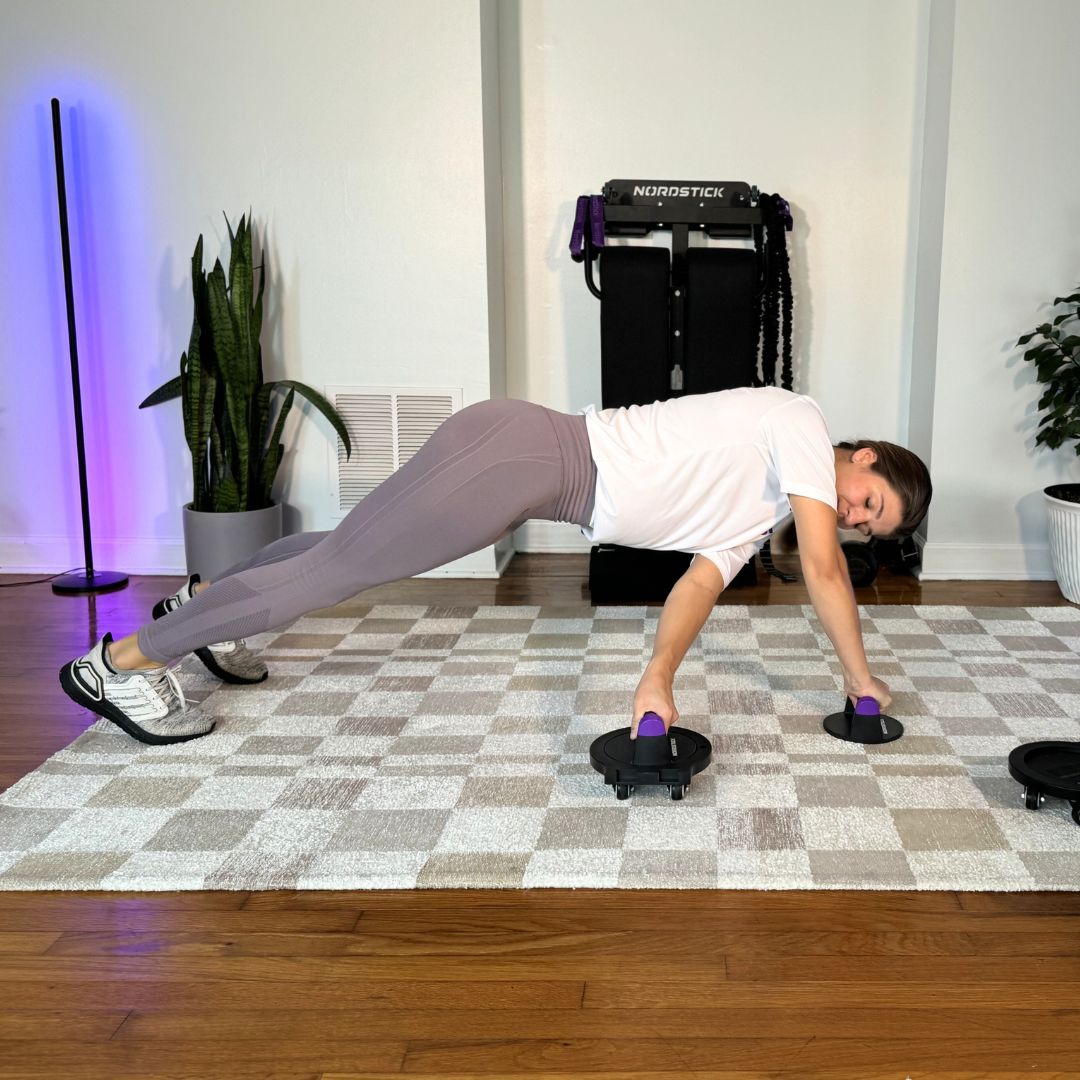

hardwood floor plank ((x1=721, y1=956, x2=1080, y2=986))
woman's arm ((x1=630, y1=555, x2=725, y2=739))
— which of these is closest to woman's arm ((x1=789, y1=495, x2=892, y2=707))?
woman's arm ((x1=630, y1=555, x2=725, y2=739))

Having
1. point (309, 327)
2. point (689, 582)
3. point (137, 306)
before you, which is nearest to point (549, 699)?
point (689, 582)

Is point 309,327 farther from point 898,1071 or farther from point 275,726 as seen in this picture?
point 898,1071

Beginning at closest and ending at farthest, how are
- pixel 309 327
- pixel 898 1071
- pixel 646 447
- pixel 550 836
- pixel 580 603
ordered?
1. pixel 898 1071
2. pixel 550 836
3. pixel 646 447
4. pixel 580 603
5. pixel 309 327

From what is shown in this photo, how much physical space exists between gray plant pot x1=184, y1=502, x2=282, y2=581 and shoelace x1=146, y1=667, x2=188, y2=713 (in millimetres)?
1134

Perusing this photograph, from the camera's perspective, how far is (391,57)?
347 centimetres

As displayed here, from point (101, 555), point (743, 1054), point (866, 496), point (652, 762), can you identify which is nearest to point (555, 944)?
point (743, 1054)

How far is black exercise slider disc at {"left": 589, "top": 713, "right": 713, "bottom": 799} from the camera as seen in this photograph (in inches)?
78.5

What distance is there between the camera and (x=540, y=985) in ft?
5.00

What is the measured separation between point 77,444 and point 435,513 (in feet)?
6.83

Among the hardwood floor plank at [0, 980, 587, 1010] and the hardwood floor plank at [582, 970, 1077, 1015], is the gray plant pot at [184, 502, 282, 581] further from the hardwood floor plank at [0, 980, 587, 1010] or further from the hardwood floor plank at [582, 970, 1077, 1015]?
the hardwood floor plank at [582, 970, 1077, 1015]

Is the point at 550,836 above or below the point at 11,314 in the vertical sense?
below

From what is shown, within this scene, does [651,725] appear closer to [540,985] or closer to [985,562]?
[540,985]

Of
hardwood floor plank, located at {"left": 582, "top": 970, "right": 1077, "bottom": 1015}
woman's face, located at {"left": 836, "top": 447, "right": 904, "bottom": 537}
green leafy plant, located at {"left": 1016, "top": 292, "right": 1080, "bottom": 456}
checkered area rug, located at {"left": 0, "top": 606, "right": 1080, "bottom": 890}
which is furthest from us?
green leafy plant, located at {"left": 1016, "top": 292, "right": 1080, "bottom": 456}

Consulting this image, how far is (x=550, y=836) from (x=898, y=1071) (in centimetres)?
69
